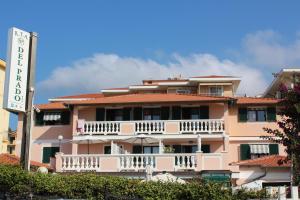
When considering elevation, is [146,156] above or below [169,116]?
below

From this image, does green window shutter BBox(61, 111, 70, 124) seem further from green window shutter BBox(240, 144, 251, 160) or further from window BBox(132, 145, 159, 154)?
green window shutter BBox(240, 144, 251, 160)

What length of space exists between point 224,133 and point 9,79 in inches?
773

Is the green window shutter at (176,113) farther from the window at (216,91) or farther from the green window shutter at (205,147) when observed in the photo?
the window at (216,91)

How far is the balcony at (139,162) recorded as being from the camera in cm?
3259

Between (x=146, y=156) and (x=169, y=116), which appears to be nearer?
(x=146, y=156)

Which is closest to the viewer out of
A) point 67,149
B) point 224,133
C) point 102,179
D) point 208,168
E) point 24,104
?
point 102,179

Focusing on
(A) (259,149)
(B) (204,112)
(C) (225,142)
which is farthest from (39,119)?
(A) (259,149)

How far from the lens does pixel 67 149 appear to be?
40.2m

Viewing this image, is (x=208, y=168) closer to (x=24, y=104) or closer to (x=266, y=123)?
(x=266, y=123)

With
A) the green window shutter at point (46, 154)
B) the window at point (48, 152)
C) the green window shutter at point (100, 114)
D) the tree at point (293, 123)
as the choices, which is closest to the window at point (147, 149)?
the green window shutter at point (100, 114)

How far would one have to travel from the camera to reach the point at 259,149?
3838 centimetres

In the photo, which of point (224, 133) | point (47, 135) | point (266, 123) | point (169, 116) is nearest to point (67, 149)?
point (47, 135)

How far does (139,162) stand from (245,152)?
365 inches

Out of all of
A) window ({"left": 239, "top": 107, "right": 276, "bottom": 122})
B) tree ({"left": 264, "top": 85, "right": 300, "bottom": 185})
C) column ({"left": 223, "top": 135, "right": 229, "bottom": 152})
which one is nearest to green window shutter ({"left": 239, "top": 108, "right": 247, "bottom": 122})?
window ({"left": 239, "top": 107, "right": 276, "bottom": 122})
